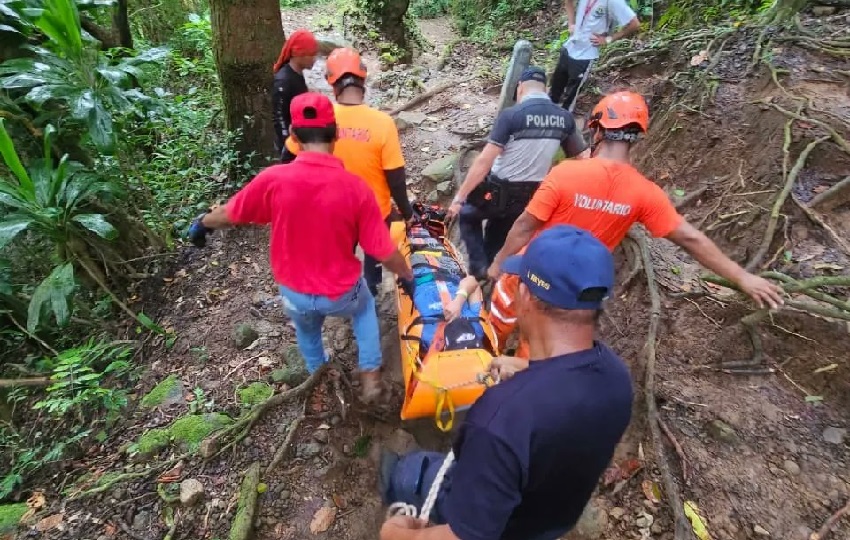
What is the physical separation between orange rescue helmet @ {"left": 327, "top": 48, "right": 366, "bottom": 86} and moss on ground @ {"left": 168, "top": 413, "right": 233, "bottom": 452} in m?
2.56

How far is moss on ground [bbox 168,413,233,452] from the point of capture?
320cm

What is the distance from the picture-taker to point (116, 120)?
4.23m

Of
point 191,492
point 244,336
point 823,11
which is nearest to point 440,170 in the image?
point 244,336

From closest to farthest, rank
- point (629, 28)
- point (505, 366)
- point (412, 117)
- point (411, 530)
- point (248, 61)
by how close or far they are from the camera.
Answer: point (411, 530) → point (505, 366) → point (248, 61) → point (629, 28) → point (412, 117)

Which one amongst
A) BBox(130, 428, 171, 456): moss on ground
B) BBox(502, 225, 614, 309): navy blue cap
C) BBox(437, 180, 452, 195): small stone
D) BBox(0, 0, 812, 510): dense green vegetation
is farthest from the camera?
BBox(437, 180, 452, 195): small stone

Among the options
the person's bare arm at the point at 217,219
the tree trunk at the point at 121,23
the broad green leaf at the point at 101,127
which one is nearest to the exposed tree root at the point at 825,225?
the person's bare arm at the point at 217,219

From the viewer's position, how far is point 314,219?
2629mm

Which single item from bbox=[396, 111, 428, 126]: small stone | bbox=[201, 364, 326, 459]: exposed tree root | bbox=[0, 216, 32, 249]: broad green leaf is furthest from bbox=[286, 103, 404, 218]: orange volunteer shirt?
bbox=[396, 111, 428, 126]: small stone

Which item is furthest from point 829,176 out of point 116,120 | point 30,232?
point 30,232

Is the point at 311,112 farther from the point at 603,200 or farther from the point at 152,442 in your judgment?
the point at 152,442

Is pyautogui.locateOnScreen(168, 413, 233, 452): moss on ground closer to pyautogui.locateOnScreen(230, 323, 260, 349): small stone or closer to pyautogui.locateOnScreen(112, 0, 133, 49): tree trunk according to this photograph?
pyautogui.locateOnScreen(230, 323, 260, 349): small stone

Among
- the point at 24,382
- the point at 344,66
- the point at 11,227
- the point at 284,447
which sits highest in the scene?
the point at 344,66

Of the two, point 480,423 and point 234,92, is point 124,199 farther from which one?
point 480,423

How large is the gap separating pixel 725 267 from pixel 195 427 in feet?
11.6
